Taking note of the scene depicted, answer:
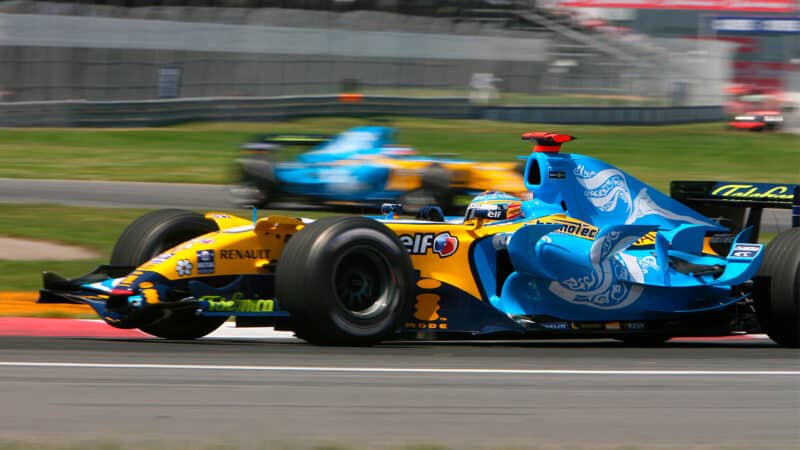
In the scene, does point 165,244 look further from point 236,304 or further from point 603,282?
point 603,282

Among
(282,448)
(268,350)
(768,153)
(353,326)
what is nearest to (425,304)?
(353,326)

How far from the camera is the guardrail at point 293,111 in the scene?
2861cm

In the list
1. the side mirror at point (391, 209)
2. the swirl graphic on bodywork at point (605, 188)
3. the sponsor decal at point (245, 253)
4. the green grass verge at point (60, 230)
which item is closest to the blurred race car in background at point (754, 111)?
the green grass verge at point (60, 230)

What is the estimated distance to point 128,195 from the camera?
18.9 metres

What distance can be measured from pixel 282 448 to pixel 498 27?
38700 millimetres

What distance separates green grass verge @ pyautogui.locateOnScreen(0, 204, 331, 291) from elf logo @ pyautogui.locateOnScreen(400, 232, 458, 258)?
4402 millimetres

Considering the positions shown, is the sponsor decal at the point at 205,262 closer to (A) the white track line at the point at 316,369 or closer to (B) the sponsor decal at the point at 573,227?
(A) the white track line at the point at 316,369

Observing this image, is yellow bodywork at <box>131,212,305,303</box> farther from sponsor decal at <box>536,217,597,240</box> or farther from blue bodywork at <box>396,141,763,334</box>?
sponsor decal at <box>536,217,597,240</box>

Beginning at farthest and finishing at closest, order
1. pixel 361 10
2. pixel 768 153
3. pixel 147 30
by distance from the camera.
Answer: pixel 361 10 < pixel 147 30 < pixel 768 153

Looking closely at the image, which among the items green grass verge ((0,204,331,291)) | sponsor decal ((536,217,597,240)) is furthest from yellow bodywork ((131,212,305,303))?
green grass verge ((0,204,331,291))

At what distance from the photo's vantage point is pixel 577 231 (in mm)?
8242

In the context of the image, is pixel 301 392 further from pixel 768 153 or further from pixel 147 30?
pixel 147 30

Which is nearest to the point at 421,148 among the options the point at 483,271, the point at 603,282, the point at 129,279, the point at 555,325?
the point at 603,282

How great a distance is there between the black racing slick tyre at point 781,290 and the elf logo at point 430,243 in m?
2.29
